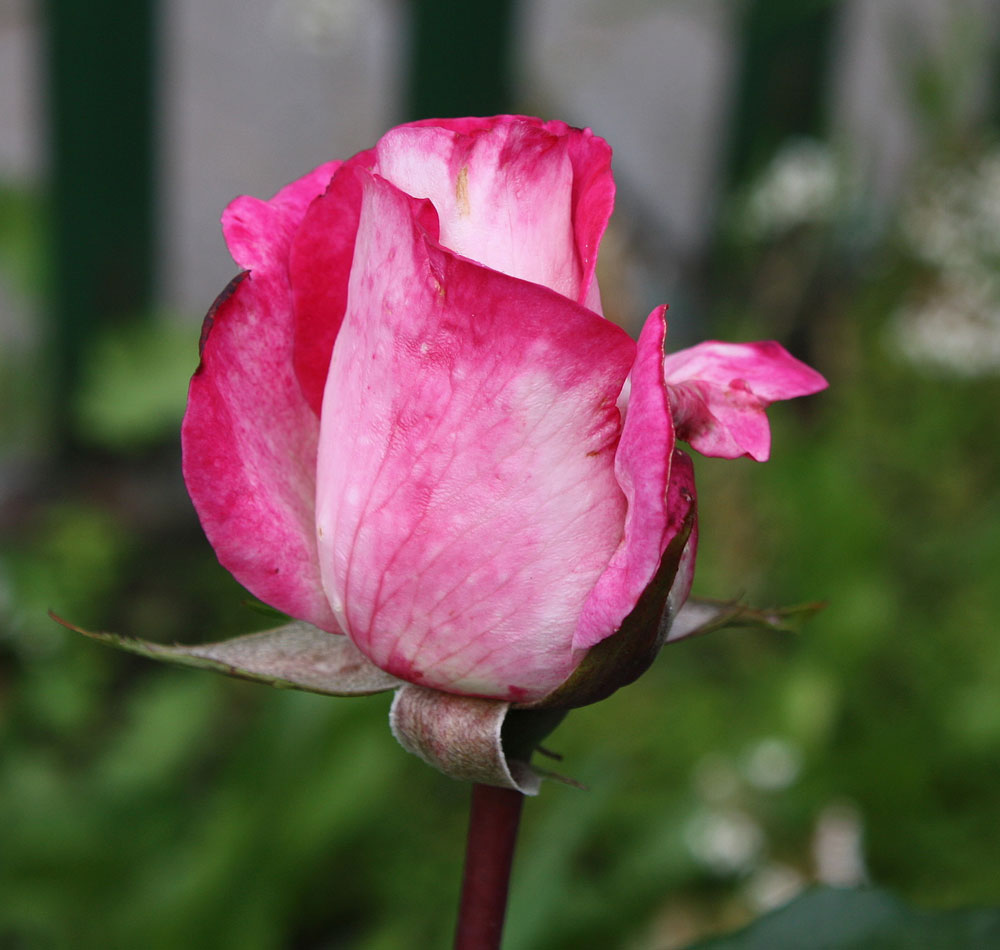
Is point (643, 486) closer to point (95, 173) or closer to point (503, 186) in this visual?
point (503, 186)

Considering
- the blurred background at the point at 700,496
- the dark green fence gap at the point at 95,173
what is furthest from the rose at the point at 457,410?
the dark green fence gap at the point at 95,173

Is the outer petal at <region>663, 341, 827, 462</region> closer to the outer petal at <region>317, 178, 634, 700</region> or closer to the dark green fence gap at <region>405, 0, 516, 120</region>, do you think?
the outer petal at <region>317, 178, 634, 700</region>

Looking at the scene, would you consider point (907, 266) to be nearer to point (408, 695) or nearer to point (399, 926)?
point (399, 926)

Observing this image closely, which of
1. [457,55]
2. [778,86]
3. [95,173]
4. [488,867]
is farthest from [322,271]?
[778,86]

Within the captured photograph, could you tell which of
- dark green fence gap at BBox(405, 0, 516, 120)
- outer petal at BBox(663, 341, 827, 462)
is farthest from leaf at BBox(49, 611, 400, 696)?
dark green fence gap at BBox(405, 0, 516, 120)

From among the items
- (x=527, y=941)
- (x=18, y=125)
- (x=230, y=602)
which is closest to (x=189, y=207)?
(x=18, y=125)

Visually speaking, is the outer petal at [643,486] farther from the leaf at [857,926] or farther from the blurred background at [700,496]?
the blurred background at [700,496]
